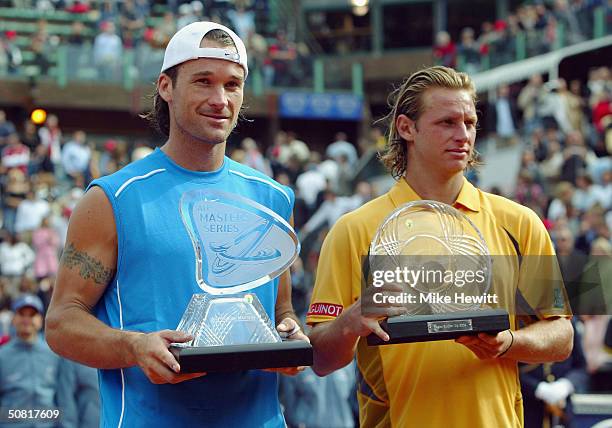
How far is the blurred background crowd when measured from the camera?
27.6 feet

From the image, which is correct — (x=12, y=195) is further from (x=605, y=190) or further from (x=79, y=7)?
(x=79, y=7)

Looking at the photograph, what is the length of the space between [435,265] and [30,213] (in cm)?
1409

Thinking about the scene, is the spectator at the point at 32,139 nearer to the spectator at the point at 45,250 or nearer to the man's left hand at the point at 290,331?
the spectator at the point at 45,250

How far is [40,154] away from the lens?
19.6 m

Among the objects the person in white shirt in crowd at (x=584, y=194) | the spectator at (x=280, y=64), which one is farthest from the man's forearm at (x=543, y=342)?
the spectator at (x=280, y=64)

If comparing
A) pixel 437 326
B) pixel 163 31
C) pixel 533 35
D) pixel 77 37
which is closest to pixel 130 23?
pixel 163 31

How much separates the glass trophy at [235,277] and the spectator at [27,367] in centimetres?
486

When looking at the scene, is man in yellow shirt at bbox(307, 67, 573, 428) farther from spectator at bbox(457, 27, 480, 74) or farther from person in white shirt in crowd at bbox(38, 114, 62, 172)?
spectator at bbox(457, 27, 480, 74)

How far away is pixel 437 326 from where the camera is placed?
3506 mm

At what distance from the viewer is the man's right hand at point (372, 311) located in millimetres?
3555

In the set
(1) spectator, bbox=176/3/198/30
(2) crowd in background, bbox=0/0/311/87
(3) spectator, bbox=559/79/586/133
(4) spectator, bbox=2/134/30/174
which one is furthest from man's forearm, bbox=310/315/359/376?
(1) spectator, bbox=176/3/198/30

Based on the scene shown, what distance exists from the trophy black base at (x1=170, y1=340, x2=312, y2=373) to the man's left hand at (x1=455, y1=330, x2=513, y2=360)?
508 millimetres

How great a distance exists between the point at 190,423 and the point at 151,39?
22.6 meters

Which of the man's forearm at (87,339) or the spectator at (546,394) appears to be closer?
the man's forearm at (87,339)
